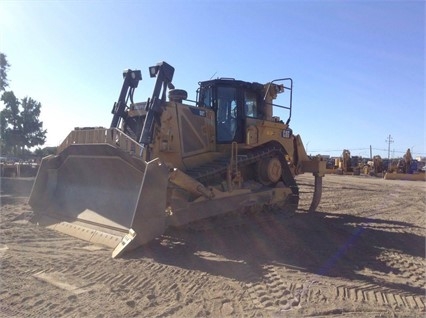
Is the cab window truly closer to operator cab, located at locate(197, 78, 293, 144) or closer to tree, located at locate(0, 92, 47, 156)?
operator cab, located at locate(197, 78, 293, 144)

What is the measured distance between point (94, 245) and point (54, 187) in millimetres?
2691

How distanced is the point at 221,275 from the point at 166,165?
6.43 ft

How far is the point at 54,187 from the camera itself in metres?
8.91

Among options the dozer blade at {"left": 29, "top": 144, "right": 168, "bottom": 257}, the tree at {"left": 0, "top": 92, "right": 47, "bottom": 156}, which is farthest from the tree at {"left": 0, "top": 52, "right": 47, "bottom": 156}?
the dozer blade at {"left": 29, "top": 144, "right": 168, "bottom": 257}

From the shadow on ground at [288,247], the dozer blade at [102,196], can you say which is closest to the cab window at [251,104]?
the shadow on ground at [288,247]

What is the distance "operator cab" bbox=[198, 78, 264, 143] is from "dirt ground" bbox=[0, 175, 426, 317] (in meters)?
2.19

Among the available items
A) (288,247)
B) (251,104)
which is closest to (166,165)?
(288,247)

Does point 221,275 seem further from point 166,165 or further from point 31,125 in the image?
point 31,125

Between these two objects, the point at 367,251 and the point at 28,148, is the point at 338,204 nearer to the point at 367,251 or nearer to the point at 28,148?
the point at 367,251

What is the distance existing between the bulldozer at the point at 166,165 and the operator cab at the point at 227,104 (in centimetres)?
2

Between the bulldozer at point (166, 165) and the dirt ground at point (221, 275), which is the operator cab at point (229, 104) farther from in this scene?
the dirt ground at point (221, 275)

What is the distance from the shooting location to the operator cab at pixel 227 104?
957 cm

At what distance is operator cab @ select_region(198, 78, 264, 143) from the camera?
9570 mm

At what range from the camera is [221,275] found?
544 cm
